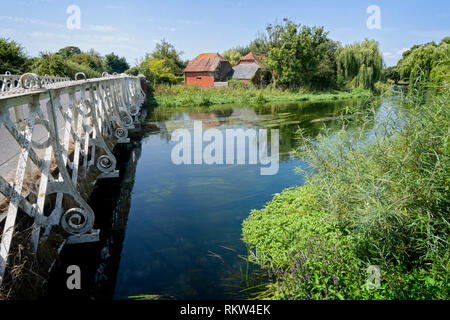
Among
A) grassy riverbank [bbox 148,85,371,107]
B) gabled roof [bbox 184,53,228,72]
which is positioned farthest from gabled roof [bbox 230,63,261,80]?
grassy riverbank [bbox 148,85,371,107]

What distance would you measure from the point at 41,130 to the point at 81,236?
17.0 ft

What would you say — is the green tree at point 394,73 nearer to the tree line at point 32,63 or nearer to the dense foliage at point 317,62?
the dense foliage at point 317,62

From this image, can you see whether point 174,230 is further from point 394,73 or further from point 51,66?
point 51,66

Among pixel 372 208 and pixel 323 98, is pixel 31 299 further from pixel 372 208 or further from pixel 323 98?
pixel 323 98

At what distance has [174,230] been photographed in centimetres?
526

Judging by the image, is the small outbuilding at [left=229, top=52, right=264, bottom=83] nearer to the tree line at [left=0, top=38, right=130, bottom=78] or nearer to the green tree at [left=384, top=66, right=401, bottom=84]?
the green tree at [left=384, top=66, right=401, bottom=84]

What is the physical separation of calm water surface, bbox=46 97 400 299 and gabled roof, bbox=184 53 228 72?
39.0 m

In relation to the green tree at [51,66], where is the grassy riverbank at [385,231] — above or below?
below

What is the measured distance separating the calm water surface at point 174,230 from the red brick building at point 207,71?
3856cm

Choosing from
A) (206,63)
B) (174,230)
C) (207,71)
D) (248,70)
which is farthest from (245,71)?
(174,230)

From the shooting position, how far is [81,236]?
410 centimetres

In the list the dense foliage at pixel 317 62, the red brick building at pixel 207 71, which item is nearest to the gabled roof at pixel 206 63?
the red brick building at pixel 207 71

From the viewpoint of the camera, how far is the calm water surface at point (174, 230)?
3.82 meters

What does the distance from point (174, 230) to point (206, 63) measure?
4480cm
